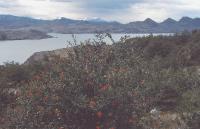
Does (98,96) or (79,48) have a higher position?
(79,48)

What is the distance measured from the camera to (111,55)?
824 centimetres

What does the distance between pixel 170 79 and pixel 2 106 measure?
16.8 feet

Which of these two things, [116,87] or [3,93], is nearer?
[116,87]

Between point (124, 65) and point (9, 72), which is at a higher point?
point (124, 65)

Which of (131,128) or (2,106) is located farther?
(2,106)

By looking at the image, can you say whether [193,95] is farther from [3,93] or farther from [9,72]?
[9,72]

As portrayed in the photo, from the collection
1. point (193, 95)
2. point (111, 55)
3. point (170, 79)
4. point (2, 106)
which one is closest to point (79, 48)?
point (111, 55)

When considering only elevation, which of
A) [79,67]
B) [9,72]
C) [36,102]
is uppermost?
[79,67]

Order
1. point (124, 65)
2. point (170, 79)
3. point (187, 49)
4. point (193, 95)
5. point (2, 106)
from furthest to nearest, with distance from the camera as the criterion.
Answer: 1. point (187, 49)
2. point (170, 79)
3. point (2, 106)
4. point (193, 95)
5. point (124, 65)

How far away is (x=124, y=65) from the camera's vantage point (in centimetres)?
791

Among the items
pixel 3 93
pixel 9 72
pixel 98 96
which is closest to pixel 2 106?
pixel 3 93

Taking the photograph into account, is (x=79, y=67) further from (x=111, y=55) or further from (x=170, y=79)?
(x=170, y=79)

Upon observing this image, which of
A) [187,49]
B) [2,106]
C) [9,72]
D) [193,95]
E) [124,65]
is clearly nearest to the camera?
[124,65]

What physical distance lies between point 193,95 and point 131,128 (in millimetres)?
2837
